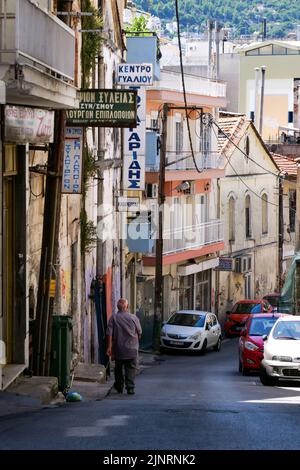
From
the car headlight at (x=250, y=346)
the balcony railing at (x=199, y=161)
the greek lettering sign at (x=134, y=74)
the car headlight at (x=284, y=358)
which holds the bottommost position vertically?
the car headlight at (x=250, y=346)

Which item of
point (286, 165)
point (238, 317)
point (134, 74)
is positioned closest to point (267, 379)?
point (134, 74)

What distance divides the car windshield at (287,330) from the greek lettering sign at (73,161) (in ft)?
16.8

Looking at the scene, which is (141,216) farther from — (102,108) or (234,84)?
(234,84)

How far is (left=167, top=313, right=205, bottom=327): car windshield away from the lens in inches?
1516

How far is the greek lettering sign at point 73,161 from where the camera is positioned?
21.1 metres

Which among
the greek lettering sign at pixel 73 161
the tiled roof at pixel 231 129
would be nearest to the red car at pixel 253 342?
the greek lettering sign at pixel 73 161

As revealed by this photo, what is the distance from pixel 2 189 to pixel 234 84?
242 feet

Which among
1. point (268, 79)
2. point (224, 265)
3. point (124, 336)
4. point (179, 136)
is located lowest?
point (224, 265)

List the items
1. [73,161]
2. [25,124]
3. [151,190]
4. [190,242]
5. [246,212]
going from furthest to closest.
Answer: [246,212]
[190,242]
[151,190]
[73,161]
[25,124]

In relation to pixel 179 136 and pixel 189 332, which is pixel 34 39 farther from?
pixel 179 136

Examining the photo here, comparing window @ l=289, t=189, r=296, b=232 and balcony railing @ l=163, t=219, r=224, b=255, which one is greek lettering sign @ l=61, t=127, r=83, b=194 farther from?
window @ l=289, t=189, r=296, b=232

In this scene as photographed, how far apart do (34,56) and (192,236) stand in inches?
1315

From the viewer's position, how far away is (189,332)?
3806 centimetres

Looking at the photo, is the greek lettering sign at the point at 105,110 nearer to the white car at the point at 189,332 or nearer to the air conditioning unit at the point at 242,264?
the white car at the point at 189,332
